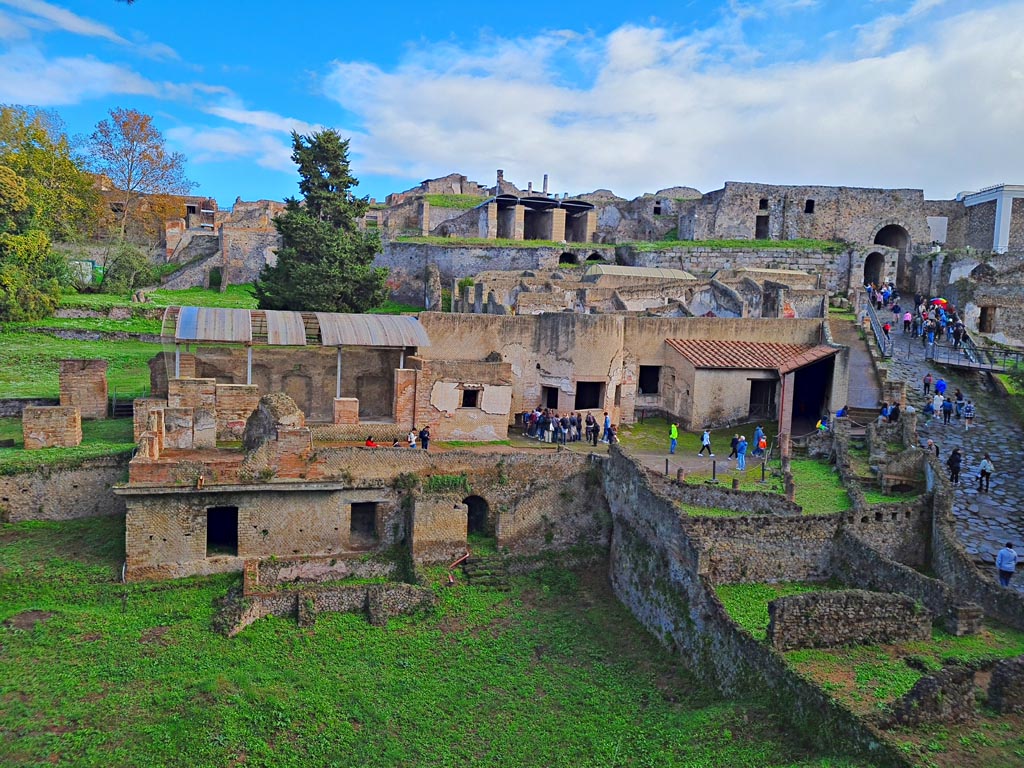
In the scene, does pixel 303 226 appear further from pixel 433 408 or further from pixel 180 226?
pixel 180 226

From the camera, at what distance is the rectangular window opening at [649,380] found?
81.1 feet

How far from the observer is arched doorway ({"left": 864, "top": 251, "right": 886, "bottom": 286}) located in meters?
37.4

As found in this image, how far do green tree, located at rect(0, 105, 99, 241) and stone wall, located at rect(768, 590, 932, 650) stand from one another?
122ft

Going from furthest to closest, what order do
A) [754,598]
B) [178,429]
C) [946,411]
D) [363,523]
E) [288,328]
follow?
[288,328], [946,411], [363,523], [178,429], [754,598]

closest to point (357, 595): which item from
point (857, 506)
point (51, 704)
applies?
point (51, 704)

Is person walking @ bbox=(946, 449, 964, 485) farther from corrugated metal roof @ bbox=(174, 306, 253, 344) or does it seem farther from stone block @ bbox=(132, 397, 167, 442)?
stone block @ bbox=(132, 397, 167, 442)

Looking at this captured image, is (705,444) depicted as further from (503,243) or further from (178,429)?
(503,243)

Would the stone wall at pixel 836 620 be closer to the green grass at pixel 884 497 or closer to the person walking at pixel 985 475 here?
the green grass at pixel 884 497

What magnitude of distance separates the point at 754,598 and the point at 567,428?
8815 mm

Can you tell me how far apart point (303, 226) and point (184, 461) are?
15.2 meters

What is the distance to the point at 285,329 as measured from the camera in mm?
20938


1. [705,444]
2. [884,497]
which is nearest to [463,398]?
[705,444]

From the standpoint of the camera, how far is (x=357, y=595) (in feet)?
53.4

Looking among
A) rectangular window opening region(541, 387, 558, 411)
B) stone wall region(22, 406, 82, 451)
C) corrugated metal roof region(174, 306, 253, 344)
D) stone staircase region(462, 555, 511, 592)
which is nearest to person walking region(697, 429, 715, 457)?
rectangular window opening region(541, 387, 558, 411)
